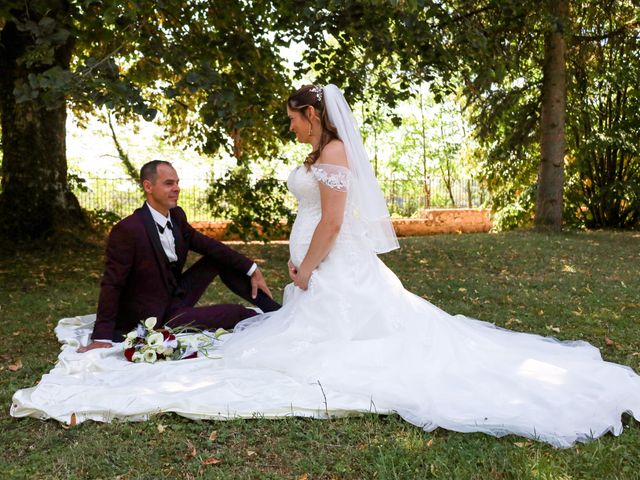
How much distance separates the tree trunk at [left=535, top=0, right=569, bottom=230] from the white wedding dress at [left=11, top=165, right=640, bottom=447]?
33.1 feet

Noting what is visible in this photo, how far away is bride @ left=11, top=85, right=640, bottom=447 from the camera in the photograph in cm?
370

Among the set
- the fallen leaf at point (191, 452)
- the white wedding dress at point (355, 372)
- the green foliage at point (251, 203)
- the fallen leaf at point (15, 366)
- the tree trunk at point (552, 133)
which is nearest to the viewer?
the fallen leaf at point (191, 452)

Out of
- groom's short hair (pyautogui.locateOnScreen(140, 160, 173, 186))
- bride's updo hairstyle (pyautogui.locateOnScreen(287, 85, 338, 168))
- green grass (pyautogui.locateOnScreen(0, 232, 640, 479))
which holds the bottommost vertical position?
green grass (pyautogui.locateOnScreen(0, 232, 640, 479))

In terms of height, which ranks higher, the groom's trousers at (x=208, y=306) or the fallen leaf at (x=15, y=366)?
the groom's trousers at (x=208, y=306)

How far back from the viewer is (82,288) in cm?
838

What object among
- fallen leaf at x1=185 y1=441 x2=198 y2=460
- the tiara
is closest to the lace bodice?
the tiara

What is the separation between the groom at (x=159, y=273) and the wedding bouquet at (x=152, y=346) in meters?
0.38

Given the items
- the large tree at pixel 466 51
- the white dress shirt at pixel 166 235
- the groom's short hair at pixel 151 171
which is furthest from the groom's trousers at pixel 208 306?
the large tree at pixel 466 51

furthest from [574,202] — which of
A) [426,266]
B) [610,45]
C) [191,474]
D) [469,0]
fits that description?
[191,474]

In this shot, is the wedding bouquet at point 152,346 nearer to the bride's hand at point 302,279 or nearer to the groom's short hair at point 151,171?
the bride's hand at point 302,279

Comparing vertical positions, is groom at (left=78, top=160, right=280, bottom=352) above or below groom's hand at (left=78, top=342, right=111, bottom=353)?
above

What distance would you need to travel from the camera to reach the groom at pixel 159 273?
5102mm

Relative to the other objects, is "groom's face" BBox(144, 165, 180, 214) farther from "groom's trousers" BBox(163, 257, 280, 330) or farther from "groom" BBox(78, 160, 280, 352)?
"groom's trousers" BBox(163, 257, 280, 330)

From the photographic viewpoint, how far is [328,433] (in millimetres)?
3523
